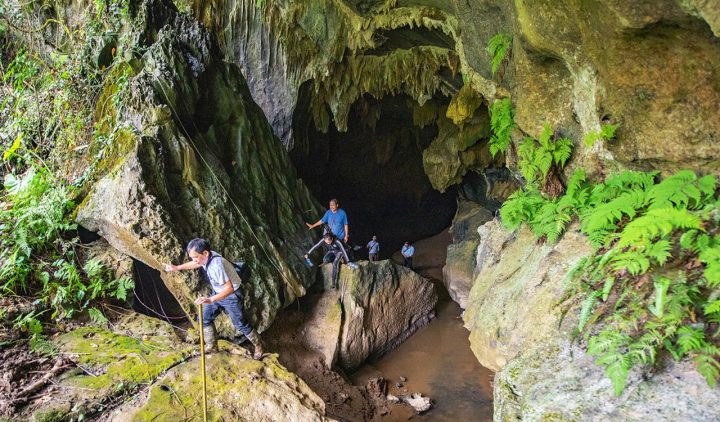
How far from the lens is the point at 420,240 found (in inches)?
706

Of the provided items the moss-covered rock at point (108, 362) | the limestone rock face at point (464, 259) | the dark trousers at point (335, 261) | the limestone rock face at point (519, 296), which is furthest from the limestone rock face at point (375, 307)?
the moss-covered rock at point (108, 362)

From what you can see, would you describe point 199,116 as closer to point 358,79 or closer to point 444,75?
point 358,79

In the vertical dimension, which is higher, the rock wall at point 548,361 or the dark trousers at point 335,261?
the rock wall at point 548,361

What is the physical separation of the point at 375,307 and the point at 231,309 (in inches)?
172

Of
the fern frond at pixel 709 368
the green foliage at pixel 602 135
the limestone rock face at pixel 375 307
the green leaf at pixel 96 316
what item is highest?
the green foliage at pixel 602 135

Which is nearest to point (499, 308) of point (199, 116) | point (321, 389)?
point (321, 389)

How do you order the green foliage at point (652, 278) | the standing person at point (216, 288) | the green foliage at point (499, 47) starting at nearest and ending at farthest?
1. the green foliage at point (652, 278)
2. the standing person at point (216, 288)
3. the green foliage at point (499, 47)

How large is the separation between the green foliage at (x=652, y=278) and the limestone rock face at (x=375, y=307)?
5.17 metres

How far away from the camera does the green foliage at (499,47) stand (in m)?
6.90

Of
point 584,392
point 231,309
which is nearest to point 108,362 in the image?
point 231,309

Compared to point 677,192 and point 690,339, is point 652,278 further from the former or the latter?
point 677,192

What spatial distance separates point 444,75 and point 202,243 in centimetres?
841

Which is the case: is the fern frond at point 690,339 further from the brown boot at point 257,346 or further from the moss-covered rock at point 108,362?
the moss-covered rock at point 108,362

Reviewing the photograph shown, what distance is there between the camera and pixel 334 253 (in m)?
9.45
